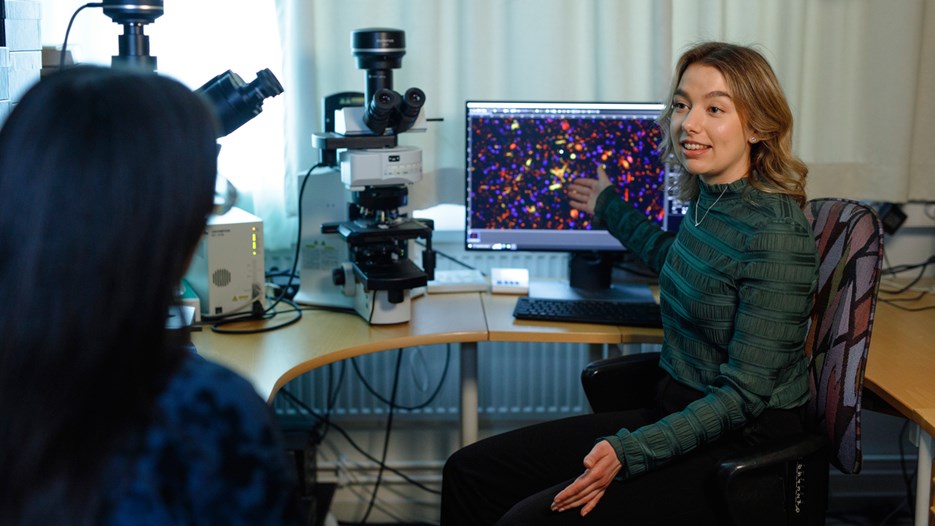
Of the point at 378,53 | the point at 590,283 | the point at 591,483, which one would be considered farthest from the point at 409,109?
the point at 591,483

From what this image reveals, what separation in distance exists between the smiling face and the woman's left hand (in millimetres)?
568

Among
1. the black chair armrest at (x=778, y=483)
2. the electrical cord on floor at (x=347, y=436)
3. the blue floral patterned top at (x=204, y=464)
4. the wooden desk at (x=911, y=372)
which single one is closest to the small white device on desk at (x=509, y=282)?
the electrical cord on floor at (x=347, y=436)

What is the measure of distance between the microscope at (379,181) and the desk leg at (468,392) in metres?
0.20

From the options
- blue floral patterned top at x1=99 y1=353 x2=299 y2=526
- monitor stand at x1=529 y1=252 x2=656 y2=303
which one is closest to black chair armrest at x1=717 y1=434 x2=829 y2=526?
monitor stand at x1=529 y1=252 x2=656 y2=303

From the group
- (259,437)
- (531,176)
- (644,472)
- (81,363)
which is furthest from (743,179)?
(81,363)

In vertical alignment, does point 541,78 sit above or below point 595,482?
above

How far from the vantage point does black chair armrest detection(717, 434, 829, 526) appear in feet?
5.69

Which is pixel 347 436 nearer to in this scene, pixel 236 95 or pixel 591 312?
pixel 591 312

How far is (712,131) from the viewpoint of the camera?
1.92m

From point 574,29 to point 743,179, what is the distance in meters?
1.03

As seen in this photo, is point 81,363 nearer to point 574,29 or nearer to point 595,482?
point 595,482

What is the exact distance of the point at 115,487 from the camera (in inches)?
34.9

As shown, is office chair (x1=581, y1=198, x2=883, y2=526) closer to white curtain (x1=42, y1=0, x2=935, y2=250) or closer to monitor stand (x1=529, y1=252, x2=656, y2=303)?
monitor stand (x1=529, y1=252, x2=656, y2=303)

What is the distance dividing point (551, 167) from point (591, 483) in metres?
1.05
